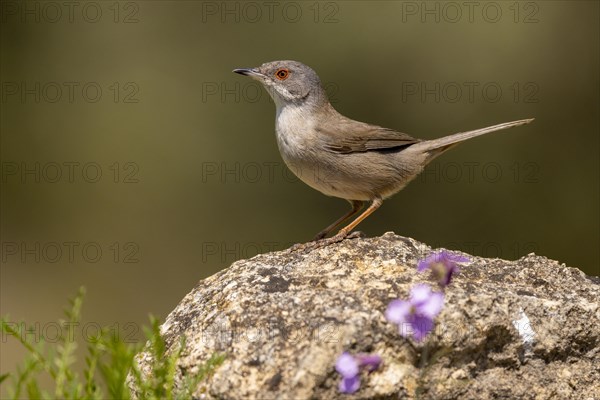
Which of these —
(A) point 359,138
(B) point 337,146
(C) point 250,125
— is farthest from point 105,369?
(C) point 250,125

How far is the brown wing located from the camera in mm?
5791

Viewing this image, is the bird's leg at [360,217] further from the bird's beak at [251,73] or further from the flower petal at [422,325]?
the flower petal at [422,325]

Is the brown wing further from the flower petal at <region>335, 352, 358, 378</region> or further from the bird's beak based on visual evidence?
the flower petal at <region>335, 352, 358, 378</region>

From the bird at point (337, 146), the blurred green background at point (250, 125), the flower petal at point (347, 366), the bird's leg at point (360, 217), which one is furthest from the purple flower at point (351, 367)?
the blurred green background at point (250, 125)

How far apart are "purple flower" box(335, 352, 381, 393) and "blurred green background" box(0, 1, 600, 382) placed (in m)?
6.27

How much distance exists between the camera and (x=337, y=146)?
5762 millimetres

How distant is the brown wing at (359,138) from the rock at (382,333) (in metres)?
1.88

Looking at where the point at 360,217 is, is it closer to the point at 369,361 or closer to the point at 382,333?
the point at 382,333

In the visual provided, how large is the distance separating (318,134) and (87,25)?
18.8 feet

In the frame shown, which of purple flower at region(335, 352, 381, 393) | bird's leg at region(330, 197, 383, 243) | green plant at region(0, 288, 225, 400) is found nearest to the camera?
green plant at region(0, 288, 225, 400)

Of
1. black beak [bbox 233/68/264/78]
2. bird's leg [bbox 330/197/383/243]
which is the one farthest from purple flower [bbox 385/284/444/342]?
black beak [bbox 233/68/264/78]

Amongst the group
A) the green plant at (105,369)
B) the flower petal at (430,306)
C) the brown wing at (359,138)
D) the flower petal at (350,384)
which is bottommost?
the flower petal at (350,384)

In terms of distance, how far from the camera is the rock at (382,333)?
10.2 feet

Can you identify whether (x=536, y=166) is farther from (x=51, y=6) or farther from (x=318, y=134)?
(x=51, y=6)
